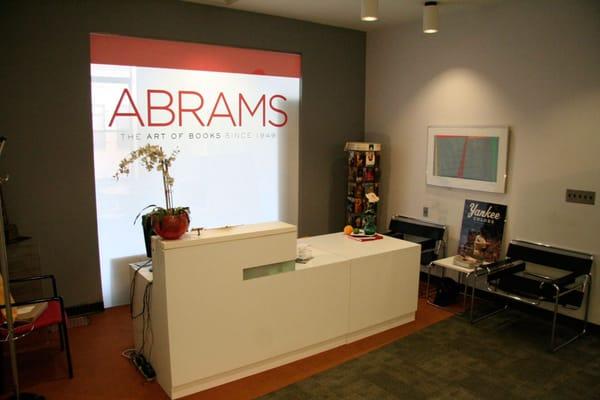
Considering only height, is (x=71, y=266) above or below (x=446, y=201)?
below

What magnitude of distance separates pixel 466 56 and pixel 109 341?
166 inches

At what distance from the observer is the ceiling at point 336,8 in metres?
4.43

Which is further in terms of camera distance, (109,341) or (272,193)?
(272,193)

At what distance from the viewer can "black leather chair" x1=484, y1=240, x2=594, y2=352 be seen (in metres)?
3.82

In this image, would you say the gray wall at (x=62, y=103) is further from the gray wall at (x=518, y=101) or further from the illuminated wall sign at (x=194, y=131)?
the gray wall at (x=518, y=101)

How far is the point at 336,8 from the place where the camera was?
468 cm

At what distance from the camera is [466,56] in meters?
4.72

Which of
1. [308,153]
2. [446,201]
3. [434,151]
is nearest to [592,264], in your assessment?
[446,201]

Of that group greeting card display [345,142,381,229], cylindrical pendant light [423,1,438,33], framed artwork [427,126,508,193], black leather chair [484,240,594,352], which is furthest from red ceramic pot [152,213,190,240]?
framed artwork [427,126,508,193]

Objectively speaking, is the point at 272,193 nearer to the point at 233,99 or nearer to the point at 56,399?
the point at 233,99

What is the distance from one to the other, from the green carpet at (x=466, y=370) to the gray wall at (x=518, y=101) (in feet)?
2.36

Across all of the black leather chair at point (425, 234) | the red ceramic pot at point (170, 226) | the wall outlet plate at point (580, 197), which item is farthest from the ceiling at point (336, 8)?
the red ceramic pot at point (170, 226)

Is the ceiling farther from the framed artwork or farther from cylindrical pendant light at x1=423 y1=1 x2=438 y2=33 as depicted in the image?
the framed artwork

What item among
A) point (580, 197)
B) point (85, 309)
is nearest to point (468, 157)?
point (580, 197)
